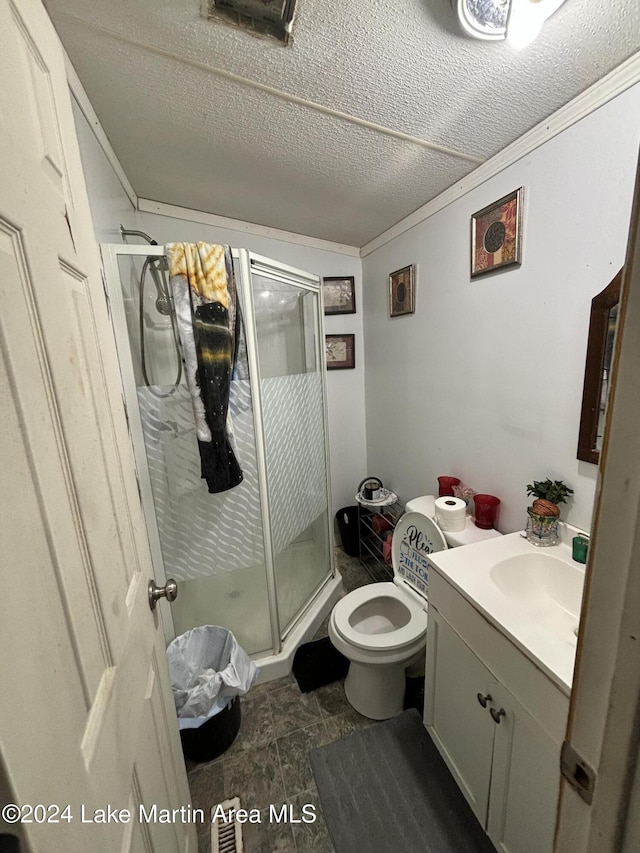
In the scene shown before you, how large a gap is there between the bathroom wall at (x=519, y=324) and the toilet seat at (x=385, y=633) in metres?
0.54

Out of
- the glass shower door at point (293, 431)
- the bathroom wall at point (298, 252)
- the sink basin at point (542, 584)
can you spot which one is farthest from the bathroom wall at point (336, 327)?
the sink basin at point (542, 584)

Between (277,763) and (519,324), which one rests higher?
(519,324)

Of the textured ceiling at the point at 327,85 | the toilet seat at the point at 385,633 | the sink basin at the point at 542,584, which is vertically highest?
the textured ceiling at the point at 327,85

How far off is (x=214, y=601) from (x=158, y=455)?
2.58 feet

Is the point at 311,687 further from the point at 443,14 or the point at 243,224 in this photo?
the point at 243,224

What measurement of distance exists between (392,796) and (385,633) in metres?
0.51

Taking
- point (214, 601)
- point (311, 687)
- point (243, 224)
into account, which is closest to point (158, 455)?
point (214, 601)

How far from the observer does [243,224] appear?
204 centimetres

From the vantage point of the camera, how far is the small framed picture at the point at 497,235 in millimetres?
1264

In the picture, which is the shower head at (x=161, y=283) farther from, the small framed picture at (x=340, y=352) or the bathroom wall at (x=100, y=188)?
the small framed picture at (x=340, y=352)

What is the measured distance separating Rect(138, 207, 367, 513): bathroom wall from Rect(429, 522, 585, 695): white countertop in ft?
4.76

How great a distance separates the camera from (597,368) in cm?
108

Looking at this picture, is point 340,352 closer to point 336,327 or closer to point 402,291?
point 336,327

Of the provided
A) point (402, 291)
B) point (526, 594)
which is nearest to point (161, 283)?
point (402, 291)
